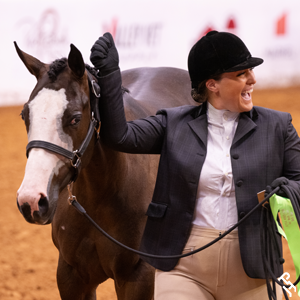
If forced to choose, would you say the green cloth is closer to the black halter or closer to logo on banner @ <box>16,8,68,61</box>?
the black halter

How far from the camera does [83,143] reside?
67.0 inches

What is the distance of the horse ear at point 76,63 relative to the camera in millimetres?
1650

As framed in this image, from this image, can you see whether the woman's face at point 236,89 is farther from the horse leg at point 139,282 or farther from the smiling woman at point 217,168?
the horse leg at point 139,282

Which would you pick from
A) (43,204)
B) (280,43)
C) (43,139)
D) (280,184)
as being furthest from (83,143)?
(280,43)

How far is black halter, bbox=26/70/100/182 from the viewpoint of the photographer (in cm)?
155

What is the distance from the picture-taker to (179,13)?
7.30 meters

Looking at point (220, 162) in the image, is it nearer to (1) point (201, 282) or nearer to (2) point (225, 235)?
(2) point (225, 235)

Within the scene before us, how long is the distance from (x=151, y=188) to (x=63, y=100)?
87 cm

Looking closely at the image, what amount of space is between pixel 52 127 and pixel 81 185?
0.58m

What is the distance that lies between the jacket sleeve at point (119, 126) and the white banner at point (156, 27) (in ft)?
18.3

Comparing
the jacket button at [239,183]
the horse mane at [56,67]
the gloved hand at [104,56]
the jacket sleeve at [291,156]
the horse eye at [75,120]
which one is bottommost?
the jacket button at [239,183]

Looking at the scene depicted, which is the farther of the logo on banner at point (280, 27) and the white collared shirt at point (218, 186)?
the logo on banner at point (280, 27)

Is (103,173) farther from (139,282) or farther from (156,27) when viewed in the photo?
(156,27)

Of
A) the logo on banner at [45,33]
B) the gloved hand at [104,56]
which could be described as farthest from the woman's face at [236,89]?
the logo on banner at [45,33]
